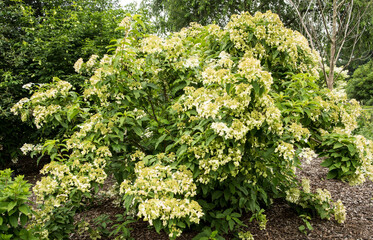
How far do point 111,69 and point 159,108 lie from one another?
2.48ft

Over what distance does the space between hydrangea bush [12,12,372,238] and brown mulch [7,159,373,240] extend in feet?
0.56

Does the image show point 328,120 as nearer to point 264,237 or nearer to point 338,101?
point 338,101

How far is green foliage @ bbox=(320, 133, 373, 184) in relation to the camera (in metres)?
2.26

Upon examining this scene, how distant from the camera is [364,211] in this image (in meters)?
3.59

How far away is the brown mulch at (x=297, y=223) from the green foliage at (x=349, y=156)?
96cm

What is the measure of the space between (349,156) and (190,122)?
55.6 inches

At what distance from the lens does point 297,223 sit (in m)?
3.21

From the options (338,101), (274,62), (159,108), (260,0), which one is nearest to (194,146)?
(159,108)

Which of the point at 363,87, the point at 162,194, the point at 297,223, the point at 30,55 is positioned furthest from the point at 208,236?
the point at 363,87

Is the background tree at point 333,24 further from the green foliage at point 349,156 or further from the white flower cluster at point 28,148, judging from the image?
the white flower cluster at point 28,148

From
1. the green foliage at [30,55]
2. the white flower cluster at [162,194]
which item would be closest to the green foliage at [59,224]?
the white flower cluster at [162,194]

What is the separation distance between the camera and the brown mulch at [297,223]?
117 inches

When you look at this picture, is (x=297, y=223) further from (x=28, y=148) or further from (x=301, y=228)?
(x=28, y=148)

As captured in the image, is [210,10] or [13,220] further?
[210,10]
